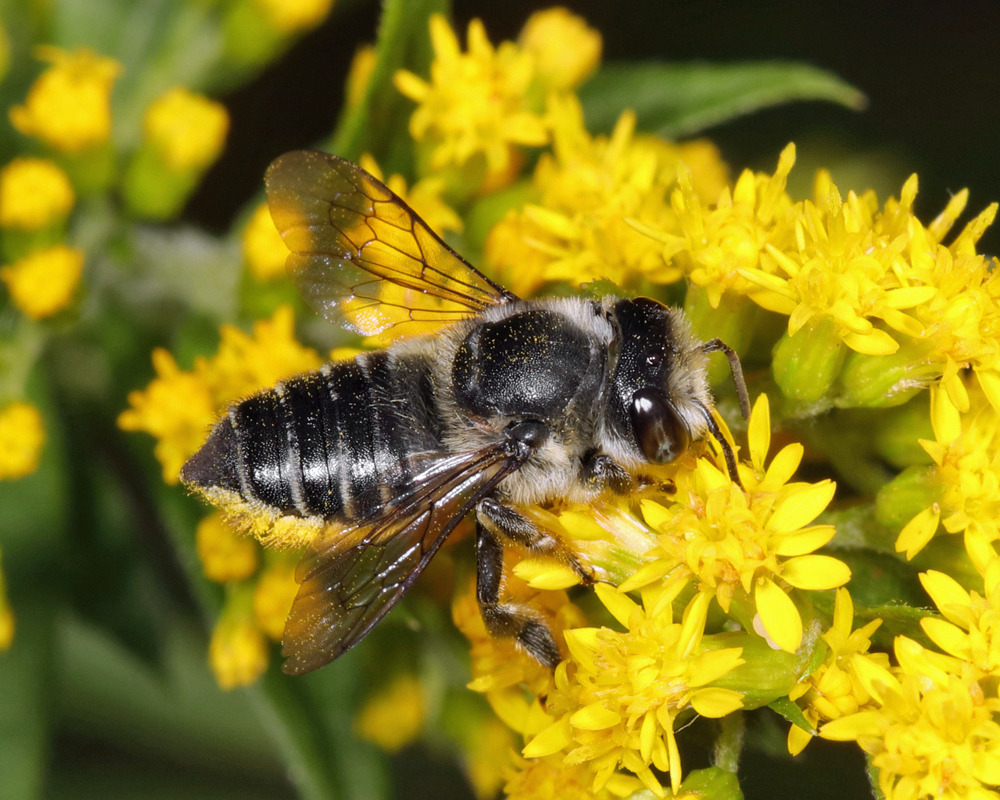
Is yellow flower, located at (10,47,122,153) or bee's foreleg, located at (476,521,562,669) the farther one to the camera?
yellow flower, located at (10,47,122,153)

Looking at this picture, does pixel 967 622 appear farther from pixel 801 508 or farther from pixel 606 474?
pixel 606 474

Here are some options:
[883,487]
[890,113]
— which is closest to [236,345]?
[883,487]

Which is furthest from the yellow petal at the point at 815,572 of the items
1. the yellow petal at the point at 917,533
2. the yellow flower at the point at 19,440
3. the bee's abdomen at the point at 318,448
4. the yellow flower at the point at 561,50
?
the yellow flower at the point at 19,440

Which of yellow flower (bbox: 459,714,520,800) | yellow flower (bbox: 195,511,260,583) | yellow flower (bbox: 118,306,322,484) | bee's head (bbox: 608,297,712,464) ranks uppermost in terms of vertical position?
bee's head (bbox: 608,297,712,464)

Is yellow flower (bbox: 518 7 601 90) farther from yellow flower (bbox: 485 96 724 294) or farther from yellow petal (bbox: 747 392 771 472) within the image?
yellow petal (bbox: 747 392 771 472)

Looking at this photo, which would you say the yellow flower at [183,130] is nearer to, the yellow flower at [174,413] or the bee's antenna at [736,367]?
the yellow flower at [174,413]

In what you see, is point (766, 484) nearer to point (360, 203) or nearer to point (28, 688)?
point (360, 203)

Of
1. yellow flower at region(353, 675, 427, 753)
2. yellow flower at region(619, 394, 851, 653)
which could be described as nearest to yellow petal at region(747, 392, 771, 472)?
yellow flower at region(619, 394, 851, 653)
